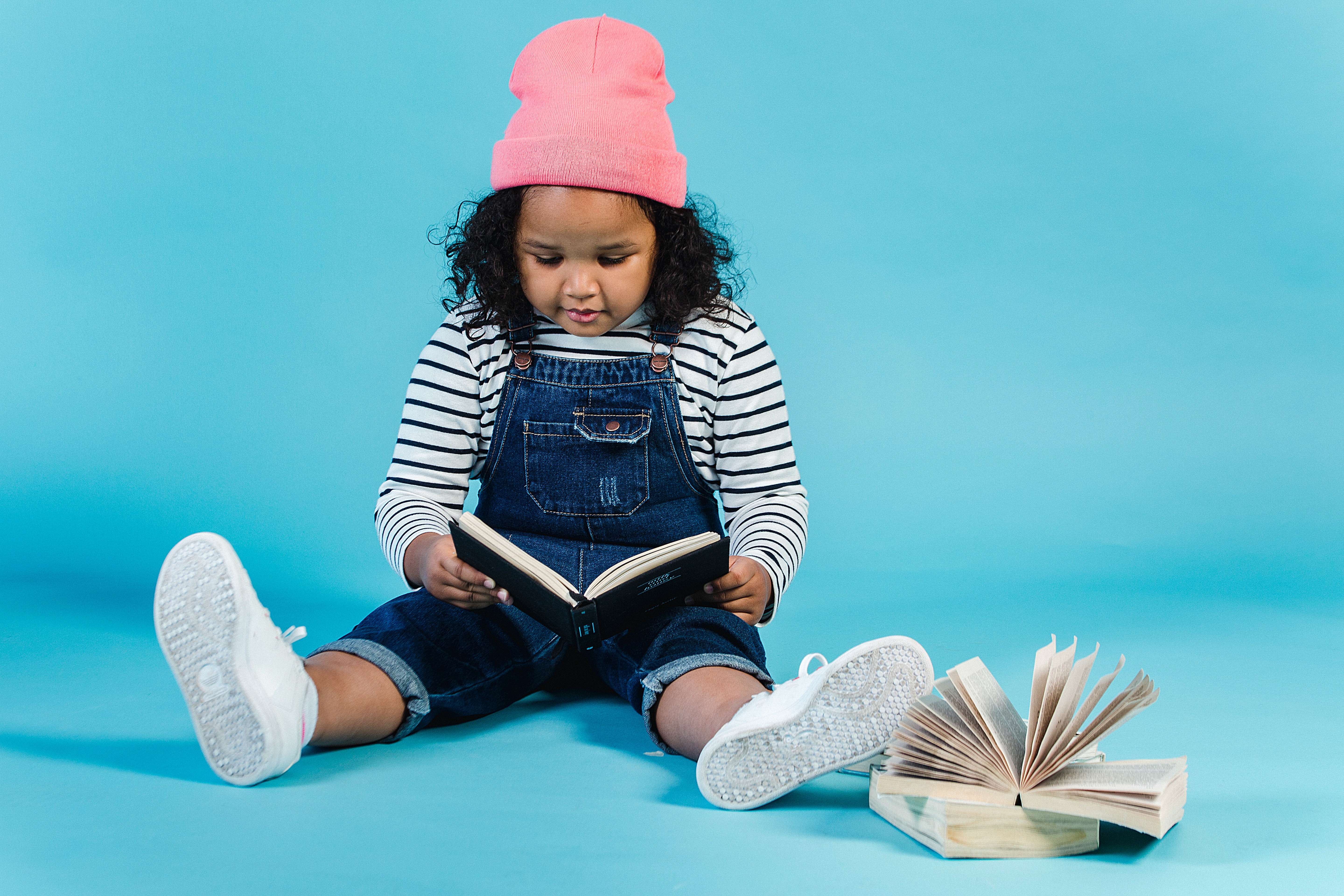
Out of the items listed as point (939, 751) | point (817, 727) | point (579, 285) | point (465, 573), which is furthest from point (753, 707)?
point (579, 285)

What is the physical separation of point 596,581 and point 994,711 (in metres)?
0.51

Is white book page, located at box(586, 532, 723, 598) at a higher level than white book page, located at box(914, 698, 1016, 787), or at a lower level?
higher

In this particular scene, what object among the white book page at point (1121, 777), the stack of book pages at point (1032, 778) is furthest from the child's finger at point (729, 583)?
the white book page at point (1121, 777)

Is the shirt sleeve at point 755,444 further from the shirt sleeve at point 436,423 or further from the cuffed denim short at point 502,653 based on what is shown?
the shirt sleeve at point 436,423

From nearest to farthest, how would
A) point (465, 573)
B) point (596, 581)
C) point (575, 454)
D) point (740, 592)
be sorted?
1. point (596, 581)
2. point (465, 573)
3. point (740, 592)
4. point (575, 454)

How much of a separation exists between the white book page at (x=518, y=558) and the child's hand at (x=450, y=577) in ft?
0.28

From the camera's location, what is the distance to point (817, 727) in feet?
4.24

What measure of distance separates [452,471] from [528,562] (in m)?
0.50

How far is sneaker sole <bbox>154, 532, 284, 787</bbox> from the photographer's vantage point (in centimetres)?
131

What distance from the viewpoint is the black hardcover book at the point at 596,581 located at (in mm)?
1444

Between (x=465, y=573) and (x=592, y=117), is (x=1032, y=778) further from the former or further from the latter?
(x=592, y=117)

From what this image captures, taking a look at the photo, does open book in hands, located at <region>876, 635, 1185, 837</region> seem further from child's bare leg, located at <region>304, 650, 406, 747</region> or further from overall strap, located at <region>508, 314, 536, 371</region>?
overall strap, located at <region>508, 314, 536, 371</region>

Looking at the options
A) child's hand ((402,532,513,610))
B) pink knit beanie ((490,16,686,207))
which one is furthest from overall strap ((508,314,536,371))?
child's hand ((402,532,513,610))

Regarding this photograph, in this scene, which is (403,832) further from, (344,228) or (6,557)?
(344,228)
